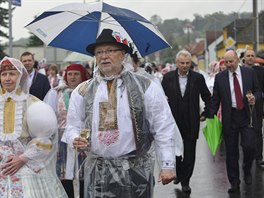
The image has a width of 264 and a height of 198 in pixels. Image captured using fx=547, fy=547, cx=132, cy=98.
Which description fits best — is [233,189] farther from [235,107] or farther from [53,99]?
[53,99]

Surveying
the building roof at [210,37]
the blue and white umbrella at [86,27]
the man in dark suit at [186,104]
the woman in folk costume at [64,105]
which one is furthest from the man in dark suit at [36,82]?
the building roof at [210,37]

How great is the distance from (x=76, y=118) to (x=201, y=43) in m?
107

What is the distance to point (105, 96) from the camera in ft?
13.4

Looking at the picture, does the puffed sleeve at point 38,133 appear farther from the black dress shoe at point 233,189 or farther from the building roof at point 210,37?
the building roof at point 210,37

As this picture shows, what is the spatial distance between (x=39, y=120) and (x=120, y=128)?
657 mm

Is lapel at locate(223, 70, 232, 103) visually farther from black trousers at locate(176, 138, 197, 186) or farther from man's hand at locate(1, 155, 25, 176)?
man's hand at locate(1, 155, 25, 176)

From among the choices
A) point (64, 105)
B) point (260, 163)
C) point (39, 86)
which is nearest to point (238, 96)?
point (260, 163)

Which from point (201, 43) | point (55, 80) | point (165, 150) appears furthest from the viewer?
point (201, 43)

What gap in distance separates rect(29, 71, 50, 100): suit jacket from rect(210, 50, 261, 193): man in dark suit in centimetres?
231

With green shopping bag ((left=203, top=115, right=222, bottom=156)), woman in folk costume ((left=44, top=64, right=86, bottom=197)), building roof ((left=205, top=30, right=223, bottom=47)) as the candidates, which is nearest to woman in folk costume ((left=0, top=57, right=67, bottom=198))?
woman in folk costume ((left=44, top=64, right=86, bottom=197))

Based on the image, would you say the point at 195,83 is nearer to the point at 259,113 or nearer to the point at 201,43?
the point at 259,113

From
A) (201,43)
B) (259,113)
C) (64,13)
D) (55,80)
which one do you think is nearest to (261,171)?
(259,113)

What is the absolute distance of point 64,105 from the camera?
6.10 meters

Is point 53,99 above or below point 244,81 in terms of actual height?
below
